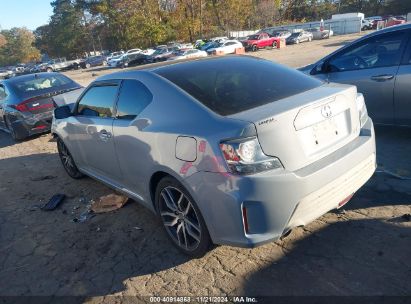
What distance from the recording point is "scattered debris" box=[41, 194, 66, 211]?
15.2ft

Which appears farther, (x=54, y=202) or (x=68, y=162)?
(x=68, y=162)

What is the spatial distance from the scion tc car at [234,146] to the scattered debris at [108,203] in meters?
0.58

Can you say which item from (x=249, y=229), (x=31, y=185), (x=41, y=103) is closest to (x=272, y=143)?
(x=249, y=229)

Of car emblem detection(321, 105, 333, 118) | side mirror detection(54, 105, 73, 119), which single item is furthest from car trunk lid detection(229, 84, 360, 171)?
side mirror detection(54, 105, 73, 119)

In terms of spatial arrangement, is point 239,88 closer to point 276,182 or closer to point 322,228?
point 276,182

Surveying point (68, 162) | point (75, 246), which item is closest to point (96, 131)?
point (75, 246)

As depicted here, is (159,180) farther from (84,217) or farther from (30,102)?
(30,102)

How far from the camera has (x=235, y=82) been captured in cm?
319

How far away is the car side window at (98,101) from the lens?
3.85 meters

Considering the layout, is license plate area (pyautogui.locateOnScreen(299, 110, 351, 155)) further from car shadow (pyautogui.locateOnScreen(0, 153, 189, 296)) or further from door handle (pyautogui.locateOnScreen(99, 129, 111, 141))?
door handle (pyautogui.locateOnScreen(99, 129, 111, 141))

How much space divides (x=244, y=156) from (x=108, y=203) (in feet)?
8.11

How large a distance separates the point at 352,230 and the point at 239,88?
159cm

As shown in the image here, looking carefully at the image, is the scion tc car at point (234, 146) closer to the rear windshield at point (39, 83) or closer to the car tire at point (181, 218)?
the car tire at point (181, 218)

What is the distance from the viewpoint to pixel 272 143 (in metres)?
2.49
